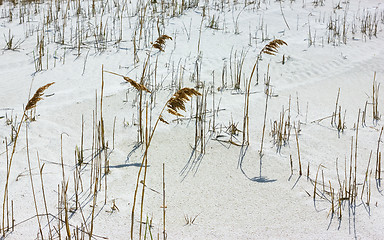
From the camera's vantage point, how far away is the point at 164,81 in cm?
524

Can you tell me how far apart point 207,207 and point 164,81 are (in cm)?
275

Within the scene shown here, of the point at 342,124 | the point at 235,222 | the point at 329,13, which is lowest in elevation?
the point at 235,222

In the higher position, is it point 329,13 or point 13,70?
point 329,13

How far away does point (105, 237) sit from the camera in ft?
7.95

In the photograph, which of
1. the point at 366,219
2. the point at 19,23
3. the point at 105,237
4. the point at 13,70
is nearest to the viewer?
the point at 105,237

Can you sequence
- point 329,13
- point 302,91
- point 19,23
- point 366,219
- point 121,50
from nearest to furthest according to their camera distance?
1. point 366,219
2. point 302,91
3. point 121,50
4. point 19,23
5. point 329,13

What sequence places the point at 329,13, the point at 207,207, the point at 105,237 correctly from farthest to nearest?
the point at 329,13
the point at 207,207
the point at 105,237

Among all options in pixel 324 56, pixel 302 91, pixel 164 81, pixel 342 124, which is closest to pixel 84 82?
pixel 164 81

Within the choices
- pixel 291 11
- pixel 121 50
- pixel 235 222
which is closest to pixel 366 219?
pixel 235 222

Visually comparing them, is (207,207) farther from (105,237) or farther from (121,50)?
(121,50)

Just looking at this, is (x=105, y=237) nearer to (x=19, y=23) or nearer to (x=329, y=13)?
(x=19, y=23)

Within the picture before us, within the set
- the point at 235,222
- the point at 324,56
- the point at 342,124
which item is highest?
the point at 324,56

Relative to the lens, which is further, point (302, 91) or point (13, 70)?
point (13, 70)

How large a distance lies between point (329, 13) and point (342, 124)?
4687mm
